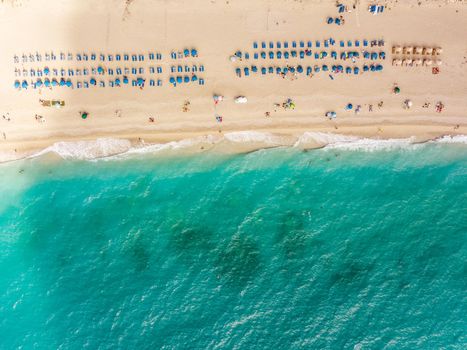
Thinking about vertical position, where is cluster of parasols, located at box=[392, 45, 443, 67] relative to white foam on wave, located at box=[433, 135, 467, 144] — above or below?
above

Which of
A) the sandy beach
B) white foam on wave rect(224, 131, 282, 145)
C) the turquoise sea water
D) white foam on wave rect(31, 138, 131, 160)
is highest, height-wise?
the sandy beach

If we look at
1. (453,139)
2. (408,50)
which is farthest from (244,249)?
(408,50)

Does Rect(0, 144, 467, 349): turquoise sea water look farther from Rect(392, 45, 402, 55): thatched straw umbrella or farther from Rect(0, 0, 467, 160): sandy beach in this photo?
Rect(392, 45, 402, 55): thatched straw umbrella

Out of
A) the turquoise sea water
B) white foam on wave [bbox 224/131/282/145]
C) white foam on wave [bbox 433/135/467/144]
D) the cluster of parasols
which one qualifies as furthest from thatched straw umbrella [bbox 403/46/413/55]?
white foam on wave [bbox 224/131/282/145]

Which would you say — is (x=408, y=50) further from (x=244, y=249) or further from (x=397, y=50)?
(x=244, y=249)

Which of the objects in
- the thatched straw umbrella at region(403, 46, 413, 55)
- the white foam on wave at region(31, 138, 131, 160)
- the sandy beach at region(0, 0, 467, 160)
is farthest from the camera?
the white foam on wave at region(31, 138, 131, 160)

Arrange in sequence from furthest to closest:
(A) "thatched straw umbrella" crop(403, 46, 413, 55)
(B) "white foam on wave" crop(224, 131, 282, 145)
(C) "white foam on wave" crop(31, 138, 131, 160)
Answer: (B) "white foam on wave" crop(224, 131, 282, 145)
(C) "white foam on wave" crop(31, 138, 131, 160)
(A) "thatched straw umbrella" crop(403, 46, 413, 55)
